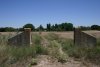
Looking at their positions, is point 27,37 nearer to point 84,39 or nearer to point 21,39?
point 21,39

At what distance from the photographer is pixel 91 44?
1262cm

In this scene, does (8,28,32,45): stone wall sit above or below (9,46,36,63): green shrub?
above

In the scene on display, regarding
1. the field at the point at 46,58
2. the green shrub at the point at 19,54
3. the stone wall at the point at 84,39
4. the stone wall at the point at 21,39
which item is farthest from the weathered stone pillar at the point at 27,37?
the stone wall at the point at 84,39

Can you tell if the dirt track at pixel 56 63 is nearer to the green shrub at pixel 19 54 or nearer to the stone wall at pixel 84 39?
the green shrub at pixel 19 54

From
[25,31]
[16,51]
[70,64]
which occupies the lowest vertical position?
[70,64]

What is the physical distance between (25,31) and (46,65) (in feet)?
15.8

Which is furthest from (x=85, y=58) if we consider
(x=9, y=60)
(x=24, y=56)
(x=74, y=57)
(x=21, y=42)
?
(x=21, y=42)

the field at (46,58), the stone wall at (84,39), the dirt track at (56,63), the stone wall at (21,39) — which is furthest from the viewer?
the stone wall at (84,39)

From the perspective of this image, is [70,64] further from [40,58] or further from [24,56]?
[24,56]

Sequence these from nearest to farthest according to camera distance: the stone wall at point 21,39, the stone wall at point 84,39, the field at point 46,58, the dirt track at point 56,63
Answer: the field at point 46,58
the dirt track at point 56,63
the stone wall at point 21,39
the stone wall at point 84,39

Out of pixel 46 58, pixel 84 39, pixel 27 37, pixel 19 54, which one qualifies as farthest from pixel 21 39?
pixel 84 39

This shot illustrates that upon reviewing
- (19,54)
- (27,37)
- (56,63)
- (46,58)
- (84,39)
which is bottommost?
(56,63)

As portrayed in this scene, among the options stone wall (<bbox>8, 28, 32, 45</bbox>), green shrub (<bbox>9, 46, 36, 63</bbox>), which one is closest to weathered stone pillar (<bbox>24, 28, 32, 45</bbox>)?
stone wall (<bbox>8, 28, 32, 45</bbox>)

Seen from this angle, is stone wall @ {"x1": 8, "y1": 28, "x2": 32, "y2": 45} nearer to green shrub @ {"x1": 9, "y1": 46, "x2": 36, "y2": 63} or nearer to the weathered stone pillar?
the weathered stone pillar
